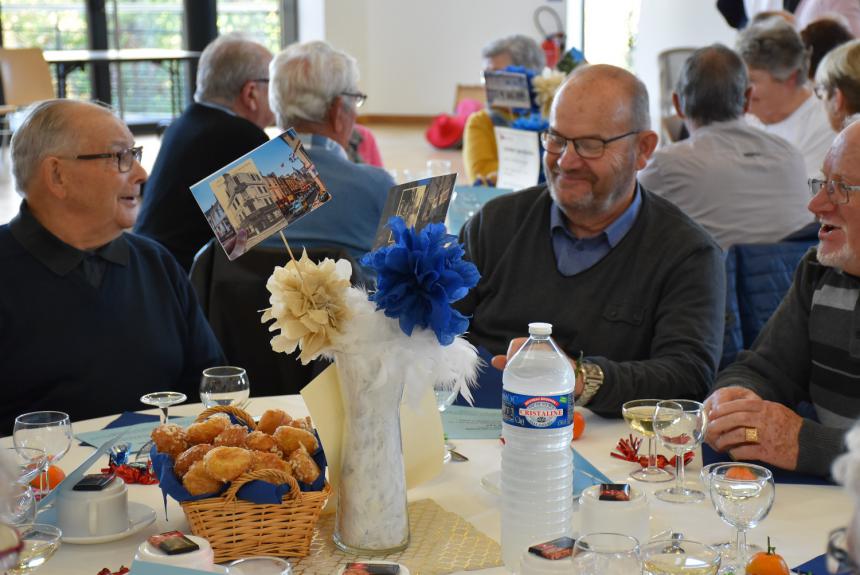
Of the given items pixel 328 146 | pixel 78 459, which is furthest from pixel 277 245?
pixel 78 459

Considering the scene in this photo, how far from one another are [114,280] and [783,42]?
12.6ft

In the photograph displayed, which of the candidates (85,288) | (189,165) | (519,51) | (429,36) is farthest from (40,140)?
(429,36)

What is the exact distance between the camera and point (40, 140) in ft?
8.54

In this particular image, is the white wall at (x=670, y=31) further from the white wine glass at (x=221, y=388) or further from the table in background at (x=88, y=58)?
the white wine glass at (x=221, y=388)

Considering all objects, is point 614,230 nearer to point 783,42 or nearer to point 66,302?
point 66,302

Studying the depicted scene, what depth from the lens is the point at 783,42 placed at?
17.1 feet

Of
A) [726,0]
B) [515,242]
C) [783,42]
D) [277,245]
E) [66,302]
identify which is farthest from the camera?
[726,0]

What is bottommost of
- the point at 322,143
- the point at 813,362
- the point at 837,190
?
the point at 813,362

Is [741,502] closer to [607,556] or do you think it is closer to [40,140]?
[607,556]

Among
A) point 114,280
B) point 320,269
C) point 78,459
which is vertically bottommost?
point 78,459

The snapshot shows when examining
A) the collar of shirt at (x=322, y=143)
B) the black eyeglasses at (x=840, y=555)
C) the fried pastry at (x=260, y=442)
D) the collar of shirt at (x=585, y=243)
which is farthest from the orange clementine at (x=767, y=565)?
the collar of shirt at (x=322, y=143)

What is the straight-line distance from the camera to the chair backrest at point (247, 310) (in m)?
3.03

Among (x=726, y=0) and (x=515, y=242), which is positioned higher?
(x=726, y=0)

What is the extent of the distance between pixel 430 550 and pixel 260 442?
0.99ft
